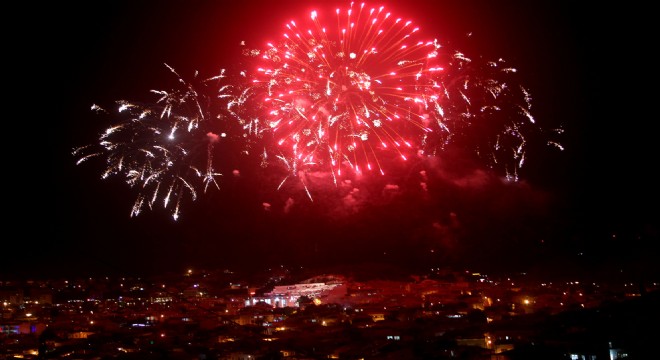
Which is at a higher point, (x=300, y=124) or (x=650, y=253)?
(x=300, y=124)

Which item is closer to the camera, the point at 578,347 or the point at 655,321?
the point at 655,321

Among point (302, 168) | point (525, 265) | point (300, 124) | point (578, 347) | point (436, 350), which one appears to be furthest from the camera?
point (525, 265)

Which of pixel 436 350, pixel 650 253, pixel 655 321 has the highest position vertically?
pixel 650 253

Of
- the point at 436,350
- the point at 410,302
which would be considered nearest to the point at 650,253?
the point at 410,302

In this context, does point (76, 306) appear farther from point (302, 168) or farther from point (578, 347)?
point (578, 347)

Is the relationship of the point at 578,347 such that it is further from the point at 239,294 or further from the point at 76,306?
the point at 76,306

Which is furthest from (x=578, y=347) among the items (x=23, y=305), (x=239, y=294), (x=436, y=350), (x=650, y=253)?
(x=23, y=305)

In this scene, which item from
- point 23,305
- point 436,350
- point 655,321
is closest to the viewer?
point 655,321

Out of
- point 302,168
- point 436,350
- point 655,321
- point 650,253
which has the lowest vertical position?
point 436,350

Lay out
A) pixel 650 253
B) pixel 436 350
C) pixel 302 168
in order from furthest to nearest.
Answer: pixel 650 253
pixel 302 168
pixel 436 350
